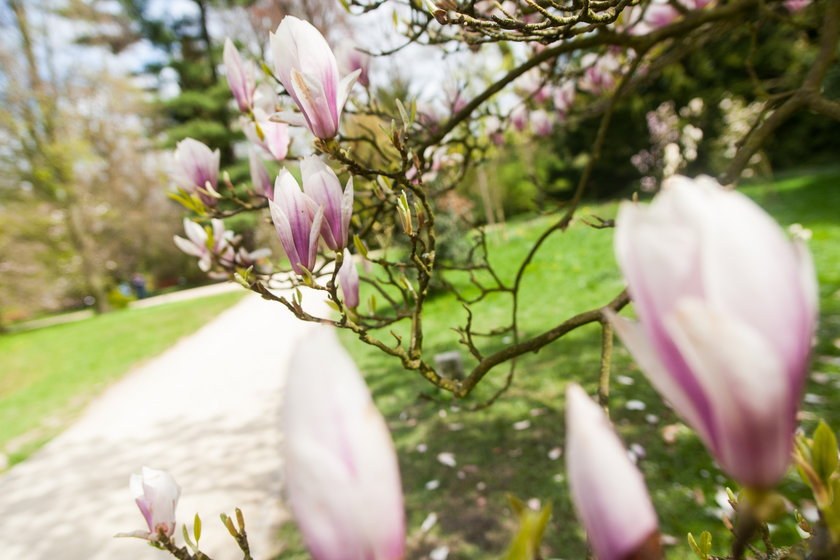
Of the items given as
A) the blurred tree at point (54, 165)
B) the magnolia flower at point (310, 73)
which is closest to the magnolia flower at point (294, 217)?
the magnolia flower at point (310, 73)

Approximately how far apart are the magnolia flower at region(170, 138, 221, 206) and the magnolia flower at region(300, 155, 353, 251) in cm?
62

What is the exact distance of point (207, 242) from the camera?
1.51 metres

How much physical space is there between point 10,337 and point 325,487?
1921 centimetres

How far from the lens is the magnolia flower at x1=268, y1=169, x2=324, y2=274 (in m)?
0.84

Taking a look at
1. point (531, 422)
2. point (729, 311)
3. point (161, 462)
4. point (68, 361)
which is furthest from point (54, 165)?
point (729, 311)

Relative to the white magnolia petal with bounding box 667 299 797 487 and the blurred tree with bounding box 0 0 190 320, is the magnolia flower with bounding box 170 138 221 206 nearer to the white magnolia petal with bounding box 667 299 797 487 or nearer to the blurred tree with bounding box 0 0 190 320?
the white magnolia petal with bounding box 667 299 797 487

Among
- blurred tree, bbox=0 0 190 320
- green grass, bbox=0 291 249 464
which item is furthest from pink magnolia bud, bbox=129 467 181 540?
blurred tree, bbox=0 0 190 320

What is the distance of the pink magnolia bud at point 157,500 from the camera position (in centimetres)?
86

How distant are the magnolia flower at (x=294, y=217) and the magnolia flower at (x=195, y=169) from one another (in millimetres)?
610

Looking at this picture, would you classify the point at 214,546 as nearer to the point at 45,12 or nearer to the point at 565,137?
the point at 565,137

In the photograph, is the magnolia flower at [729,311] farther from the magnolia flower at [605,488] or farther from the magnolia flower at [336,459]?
the magnolia flower at [336,459]

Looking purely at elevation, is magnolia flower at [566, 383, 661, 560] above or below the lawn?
above

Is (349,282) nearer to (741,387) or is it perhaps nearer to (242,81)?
(242,81)

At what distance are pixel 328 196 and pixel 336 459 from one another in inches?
24.0
